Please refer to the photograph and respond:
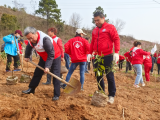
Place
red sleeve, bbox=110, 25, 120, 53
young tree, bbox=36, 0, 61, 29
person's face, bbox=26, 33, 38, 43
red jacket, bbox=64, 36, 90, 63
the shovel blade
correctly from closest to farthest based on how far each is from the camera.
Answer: person's face, bbox=26, 33, 38, 43 < red sleeve, bbox=110, 25, 120, 53 < the shovel blade < red jacket, bbox=64, 36, 90, 63 < young tree, bbox=36, 0, 61, 29

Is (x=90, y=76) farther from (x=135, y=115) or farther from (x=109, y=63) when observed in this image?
(x=135, y=115)

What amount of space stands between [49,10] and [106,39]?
25014 mm

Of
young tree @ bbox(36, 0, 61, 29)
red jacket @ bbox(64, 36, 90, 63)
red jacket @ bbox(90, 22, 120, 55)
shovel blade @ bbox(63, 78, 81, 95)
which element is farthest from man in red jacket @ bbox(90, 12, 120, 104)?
young tree @ bbox(36, 0, 61, 29)

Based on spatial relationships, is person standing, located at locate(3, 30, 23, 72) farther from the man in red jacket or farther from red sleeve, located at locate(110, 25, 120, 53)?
red sleeve, located at locate(110, 25, 120, 53)

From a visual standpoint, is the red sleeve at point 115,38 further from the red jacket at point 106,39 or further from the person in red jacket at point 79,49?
the person in red jacket at point 79,49

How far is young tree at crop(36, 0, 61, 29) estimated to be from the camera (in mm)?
25578

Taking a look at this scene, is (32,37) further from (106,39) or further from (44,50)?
(106,39)

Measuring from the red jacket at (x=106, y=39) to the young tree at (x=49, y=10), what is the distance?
80.2 feet

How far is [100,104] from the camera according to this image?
2.73 meters

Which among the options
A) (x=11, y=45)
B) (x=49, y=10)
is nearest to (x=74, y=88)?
(x=11, y=45)

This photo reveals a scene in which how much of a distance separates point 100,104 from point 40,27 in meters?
27.5

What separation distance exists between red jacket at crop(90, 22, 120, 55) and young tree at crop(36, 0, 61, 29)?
2445 centimetres

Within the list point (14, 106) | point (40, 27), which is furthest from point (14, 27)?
point (14, 106)

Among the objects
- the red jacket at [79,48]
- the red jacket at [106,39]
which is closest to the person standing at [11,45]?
the red jacket at [79,48]
